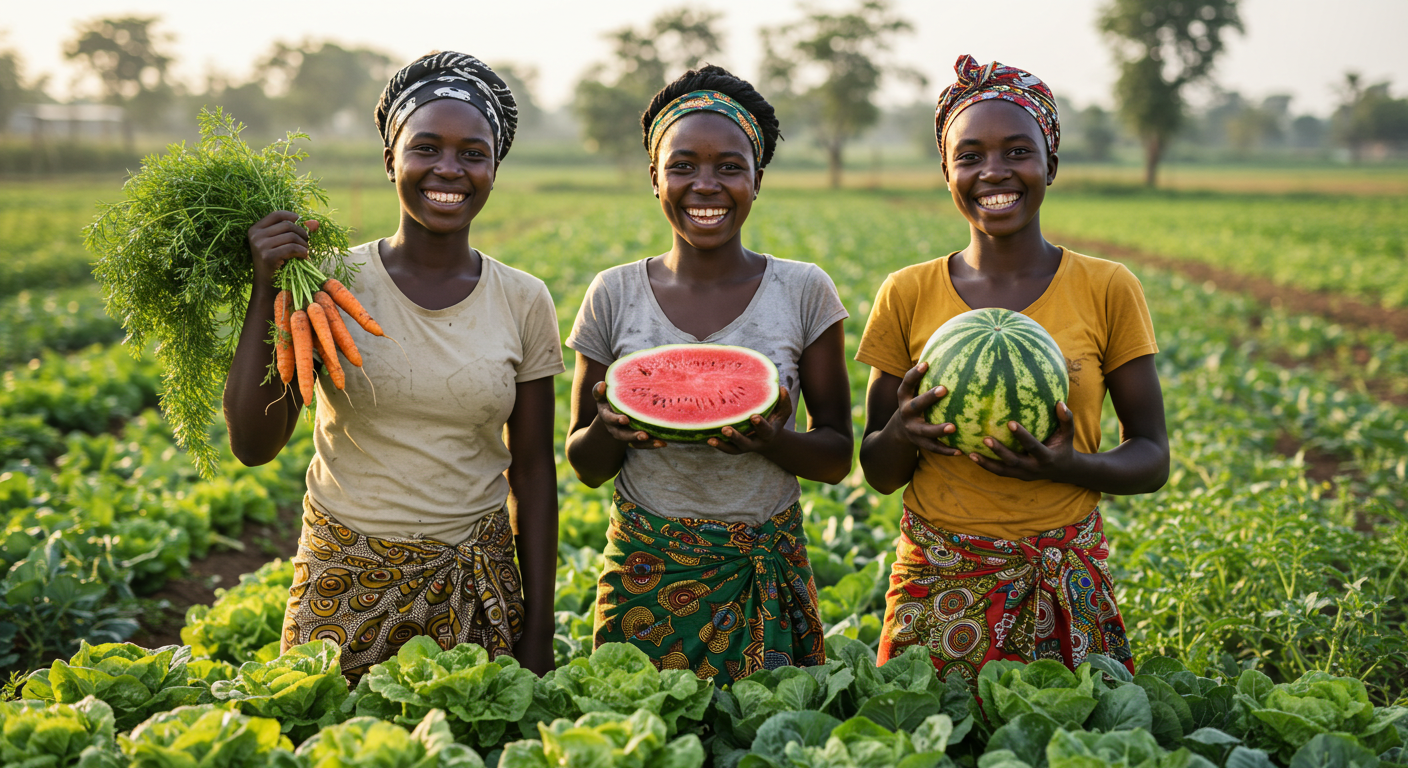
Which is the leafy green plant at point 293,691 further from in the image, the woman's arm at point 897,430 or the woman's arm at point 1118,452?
the woman's arm at point 1118,452

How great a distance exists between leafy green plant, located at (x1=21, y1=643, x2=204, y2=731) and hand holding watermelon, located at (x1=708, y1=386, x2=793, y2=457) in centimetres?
134

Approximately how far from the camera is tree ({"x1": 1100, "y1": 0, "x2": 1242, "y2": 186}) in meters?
60.0

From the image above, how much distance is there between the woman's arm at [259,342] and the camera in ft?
7.24

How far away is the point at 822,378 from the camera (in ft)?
8.07

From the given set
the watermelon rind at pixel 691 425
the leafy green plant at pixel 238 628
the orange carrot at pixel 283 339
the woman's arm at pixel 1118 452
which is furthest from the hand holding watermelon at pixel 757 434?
the leafy green plant at pixel 238 628

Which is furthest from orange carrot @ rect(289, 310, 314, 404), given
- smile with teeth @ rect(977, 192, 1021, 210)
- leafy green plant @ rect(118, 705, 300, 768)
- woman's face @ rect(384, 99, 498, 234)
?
smile with teeth @ rect(977, 192, 1021, 210)

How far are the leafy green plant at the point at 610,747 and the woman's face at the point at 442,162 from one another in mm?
1398

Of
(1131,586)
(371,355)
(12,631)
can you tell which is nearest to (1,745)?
(371,355)

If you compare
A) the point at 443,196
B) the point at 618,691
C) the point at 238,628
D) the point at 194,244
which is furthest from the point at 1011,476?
the point at 238,628

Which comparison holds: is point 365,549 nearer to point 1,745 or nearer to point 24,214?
point 1,745

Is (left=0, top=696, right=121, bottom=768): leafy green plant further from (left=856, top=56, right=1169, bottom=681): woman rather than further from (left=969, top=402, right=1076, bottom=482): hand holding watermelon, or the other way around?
(left=969, top=402, right=1076, bottom=482): hand holding watermelon

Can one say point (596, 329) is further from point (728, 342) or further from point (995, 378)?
point (995, 378)

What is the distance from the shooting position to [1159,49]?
2448 inches

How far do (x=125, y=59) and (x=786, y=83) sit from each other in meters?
70.8
